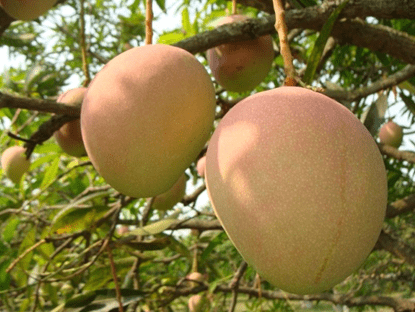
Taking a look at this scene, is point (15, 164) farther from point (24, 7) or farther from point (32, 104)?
point (32, 104)

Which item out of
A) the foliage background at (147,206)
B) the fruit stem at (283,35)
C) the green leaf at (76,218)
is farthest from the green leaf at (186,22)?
the fruit stem at (283,35)

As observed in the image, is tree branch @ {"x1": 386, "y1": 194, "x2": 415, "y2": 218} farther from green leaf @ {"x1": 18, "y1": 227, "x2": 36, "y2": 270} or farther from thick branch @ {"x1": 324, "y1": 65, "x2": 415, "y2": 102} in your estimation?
green leaf @ {"x1": 18, "y1": 227, "x2": 36, "y2": 270}

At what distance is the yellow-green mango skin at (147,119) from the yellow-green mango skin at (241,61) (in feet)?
1.68

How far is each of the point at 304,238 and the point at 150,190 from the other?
0.31m

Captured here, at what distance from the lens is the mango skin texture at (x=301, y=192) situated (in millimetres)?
524

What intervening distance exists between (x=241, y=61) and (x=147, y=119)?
2.04 ft

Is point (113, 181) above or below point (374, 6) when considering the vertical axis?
below

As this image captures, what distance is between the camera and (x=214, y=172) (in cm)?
60

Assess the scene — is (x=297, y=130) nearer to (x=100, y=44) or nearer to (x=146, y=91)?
(x=146, y=91)

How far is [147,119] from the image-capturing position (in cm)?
69

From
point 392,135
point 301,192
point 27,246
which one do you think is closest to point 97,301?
point 27,246

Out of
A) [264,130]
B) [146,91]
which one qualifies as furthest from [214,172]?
[146,91]

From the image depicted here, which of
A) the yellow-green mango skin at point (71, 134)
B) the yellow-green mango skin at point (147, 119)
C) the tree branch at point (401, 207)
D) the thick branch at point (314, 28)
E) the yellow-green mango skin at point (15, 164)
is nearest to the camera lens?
the yellow-green mango skin at point (147, 119)

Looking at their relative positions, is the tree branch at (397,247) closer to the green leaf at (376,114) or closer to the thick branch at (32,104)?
the green leaf at (376,114)
